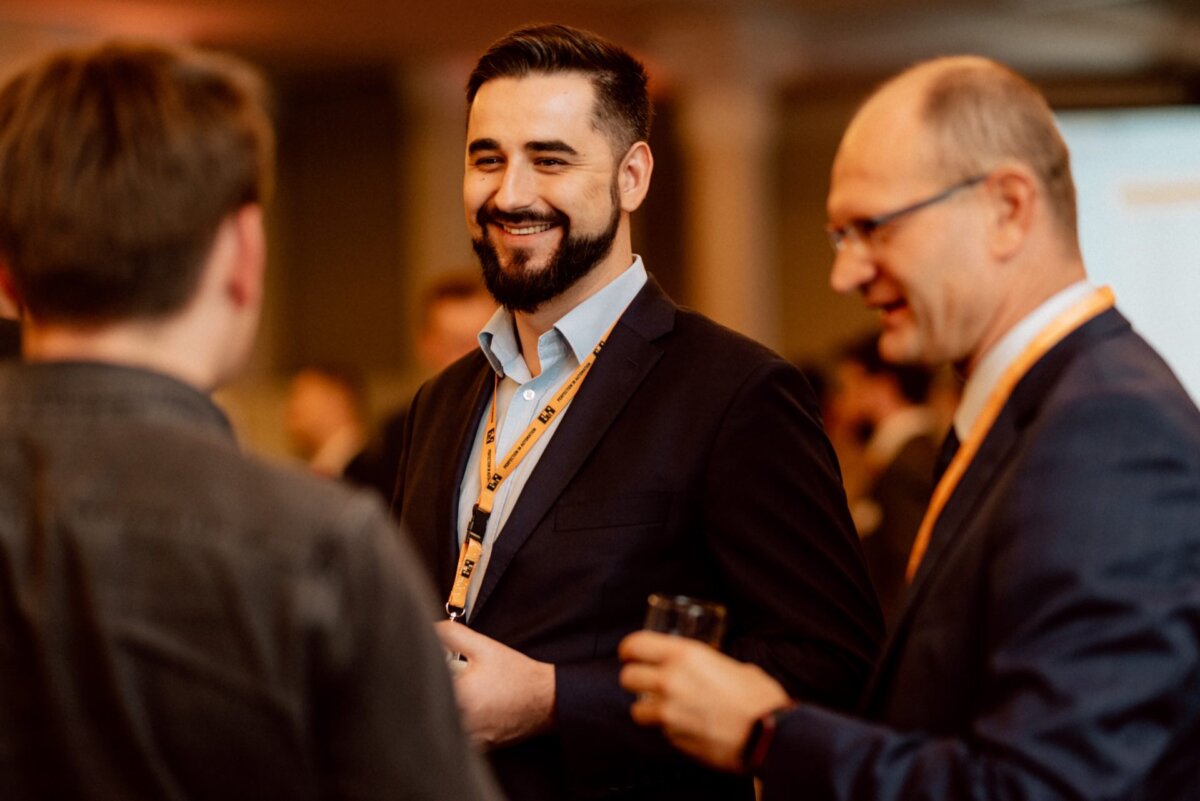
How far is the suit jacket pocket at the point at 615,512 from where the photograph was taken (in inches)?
72.1

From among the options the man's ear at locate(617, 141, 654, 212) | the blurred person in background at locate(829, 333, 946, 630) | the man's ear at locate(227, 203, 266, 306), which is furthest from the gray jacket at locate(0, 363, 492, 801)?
the blurred person in background at locate(829, 333, 946, 630)

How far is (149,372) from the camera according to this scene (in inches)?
42.6

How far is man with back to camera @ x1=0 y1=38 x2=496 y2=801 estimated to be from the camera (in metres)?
1.02

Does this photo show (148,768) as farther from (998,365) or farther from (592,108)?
(592,108)

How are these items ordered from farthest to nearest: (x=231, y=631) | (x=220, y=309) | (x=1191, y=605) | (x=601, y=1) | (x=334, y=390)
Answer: (x=601, y=1) < (x=334, y=390) < (x=1191, y=605) < (x=220, y=309) < (x=231, y=631)

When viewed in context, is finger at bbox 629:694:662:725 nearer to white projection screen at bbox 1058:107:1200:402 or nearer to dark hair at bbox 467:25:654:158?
dark hair at bbox 467:25:654:158

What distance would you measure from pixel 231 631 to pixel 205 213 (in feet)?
1.09

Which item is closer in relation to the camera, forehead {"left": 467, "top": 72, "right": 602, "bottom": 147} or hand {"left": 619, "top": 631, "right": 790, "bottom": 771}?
hand {"left": 619, "top": 631, "right": 790, "bottom": 771}

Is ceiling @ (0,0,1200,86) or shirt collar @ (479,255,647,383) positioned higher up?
ceiling @ (0,0,1200,86)

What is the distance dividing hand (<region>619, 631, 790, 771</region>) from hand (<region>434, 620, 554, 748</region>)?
323mm

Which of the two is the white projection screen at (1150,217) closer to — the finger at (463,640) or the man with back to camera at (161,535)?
the finger at (463,640)

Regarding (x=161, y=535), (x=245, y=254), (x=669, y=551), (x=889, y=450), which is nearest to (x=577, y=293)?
(x=669, y=551)

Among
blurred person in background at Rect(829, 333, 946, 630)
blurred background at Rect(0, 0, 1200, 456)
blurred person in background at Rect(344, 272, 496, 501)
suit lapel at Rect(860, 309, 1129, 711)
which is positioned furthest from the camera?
blurred background at Rect(0, 0, 1200, 456)

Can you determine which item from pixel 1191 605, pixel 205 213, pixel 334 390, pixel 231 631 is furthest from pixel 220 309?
pixel 334 390
